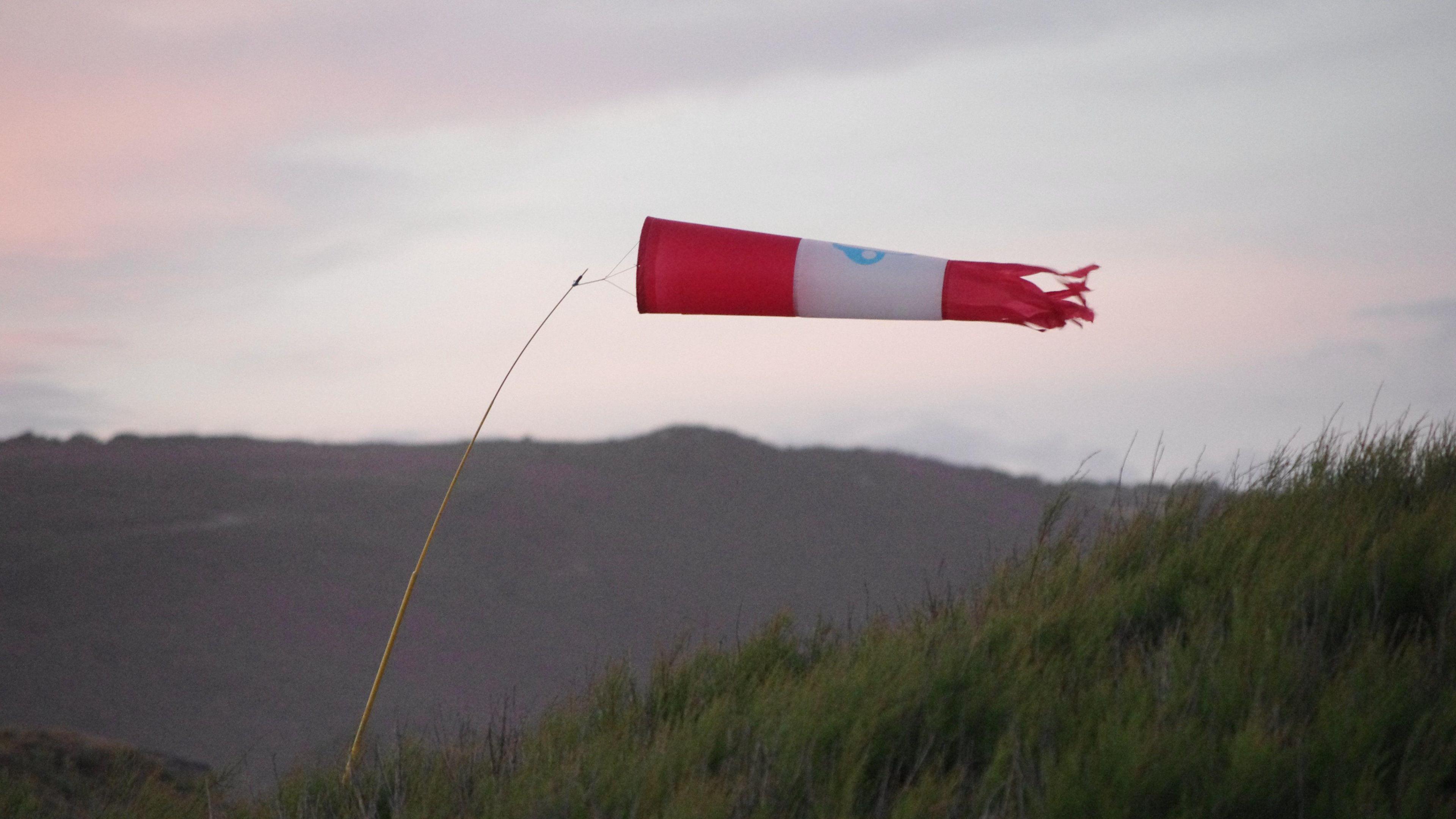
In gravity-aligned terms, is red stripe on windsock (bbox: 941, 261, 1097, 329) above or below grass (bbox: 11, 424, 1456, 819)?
above

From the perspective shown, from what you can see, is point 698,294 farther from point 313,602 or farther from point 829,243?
point 313,602

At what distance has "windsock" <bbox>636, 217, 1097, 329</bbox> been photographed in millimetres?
3666

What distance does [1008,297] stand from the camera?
12.0 ft

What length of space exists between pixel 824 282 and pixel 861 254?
0.16 meters

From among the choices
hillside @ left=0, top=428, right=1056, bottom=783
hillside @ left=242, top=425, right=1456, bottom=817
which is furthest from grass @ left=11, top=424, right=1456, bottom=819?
hillside @ left=0, top=428, right=1056, bottom=783

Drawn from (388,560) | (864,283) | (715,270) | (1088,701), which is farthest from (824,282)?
(388,560)

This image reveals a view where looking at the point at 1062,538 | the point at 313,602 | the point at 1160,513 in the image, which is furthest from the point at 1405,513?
the point at 313,602

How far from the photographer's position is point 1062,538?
4.90 meters

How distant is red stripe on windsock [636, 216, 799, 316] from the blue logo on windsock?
16 centimetres

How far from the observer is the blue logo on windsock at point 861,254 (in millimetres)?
3812

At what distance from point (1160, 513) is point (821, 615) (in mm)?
1526

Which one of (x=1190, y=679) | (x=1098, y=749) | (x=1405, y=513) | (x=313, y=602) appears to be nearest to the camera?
(x=1098, y=749)

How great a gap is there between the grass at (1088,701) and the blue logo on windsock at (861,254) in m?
1.31

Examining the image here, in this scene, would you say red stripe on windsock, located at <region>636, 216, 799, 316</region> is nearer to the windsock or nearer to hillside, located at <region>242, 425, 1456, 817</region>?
the windsock
